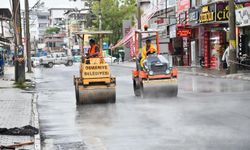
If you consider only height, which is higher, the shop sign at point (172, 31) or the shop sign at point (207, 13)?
the shop sign at point (207, 13)

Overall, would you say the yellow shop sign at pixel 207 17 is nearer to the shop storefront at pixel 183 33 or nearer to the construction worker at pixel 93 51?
the shop storefront at pixel 183 33

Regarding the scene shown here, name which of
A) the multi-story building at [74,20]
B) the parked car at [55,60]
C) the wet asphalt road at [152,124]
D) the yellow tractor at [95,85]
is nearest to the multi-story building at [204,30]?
the yellow tractor at [95,85]

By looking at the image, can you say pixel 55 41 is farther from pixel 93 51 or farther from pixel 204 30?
pixel 93 51

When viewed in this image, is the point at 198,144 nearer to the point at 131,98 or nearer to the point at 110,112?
the point at 110,112

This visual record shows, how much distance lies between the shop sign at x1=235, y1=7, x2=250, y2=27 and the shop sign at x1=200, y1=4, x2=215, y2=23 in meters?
2.21

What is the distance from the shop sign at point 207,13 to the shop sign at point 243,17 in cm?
221

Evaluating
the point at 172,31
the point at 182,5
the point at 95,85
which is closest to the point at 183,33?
the point at 172,31

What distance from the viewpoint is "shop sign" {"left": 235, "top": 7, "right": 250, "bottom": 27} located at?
3238 centimetres

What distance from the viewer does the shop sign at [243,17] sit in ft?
106

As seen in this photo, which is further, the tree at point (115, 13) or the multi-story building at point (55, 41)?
the multi-story building at point (55, 41)

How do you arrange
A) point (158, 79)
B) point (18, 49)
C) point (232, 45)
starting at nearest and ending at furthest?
point (158, 79) < point (18, 49) < point (232, 45)

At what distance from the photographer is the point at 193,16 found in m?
40.3

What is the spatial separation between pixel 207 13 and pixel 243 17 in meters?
4.10

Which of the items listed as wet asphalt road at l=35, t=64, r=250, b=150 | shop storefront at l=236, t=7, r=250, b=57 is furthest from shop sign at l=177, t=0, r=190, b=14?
wet asphalt road at l=35, t=64, r=250, b=150
